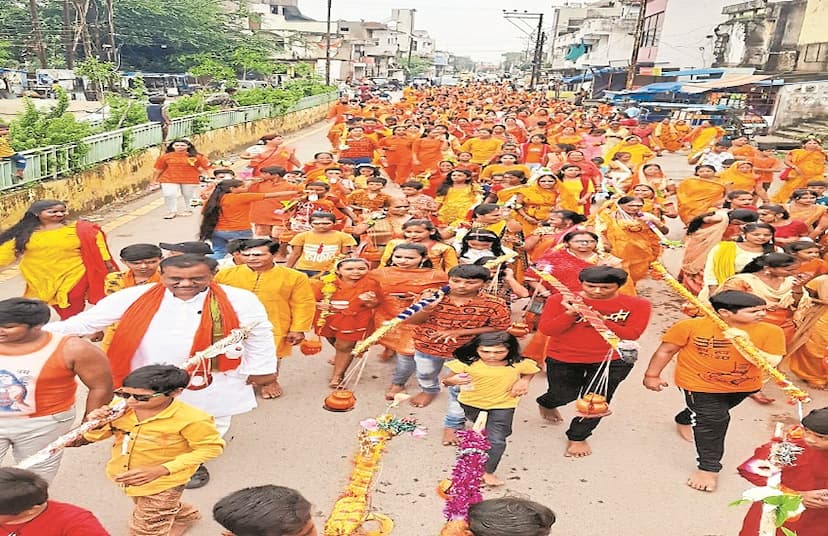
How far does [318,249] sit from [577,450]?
255 cm

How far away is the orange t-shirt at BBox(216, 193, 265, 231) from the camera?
22.6ft

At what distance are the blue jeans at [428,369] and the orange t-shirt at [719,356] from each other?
5.16 feet

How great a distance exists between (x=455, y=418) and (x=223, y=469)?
4.74 ft

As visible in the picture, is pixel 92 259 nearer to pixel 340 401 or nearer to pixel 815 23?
pixel 340 401

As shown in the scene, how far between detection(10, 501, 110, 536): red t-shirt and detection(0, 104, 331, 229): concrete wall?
7641 mm

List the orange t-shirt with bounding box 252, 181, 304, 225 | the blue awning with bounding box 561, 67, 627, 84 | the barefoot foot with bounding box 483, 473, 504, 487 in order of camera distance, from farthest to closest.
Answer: the blue awning with bounding box 561, 67, 627, 84 → the orange t-shirt with bounding box 252, 181, 304, 225 → the barefoot foot with bounding box 483, 473, 504, 487

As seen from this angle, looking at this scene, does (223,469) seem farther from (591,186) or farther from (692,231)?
(591,186)

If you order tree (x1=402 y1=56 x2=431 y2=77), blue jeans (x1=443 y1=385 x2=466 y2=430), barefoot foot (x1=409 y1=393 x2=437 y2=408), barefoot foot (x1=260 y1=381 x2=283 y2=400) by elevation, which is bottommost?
tree (x1=402 y1=56 x2=431 y2=77)

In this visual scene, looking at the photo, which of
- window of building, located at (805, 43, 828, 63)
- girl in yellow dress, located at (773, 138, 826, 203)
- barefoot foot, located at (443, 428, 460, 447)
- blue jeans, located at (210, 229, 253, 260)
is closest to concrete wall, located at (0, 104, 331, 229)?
blue jeans, located at (210, 229, 253, 260)

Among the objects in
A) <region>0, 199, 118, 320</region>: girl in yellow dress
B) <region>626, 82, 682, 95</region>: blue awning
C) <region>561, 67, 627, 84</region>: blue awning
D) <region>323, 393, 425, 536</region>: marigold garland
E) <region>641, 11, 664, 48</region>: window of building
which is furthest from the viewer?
<region>561, 67, 627, 84</region>: blue awning

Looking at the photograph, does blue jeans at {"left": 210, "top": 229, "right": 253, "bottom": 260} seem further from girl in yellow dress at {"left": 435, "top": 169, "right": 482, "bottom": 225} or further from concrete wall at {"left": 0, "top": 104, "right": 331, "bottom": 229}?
concrete wall at {"left": 0, "top": 104, "right": 331, "bottom": 229}

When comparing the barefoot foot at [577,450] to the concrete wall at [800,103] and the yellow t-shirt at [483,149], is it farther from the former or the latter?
the concrete wall at [800,103]

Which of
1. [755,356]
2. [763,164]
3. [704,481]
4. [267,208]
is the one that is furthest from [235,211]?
[763,164]

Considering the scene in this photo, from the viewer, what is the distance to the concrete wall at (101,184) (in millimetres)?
9180
